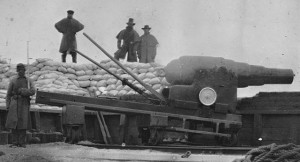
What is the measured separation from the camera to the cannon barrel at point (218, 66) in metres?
9.84

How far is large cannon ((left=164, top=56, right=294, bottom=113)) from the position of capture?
31.5 feet

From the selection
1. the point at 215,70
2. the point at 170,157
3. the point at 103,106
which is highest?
the point at 215,70

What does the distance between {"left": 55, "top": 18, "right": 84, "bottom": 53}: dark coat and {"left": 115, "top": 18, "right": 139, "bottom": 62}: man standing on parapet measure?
1508mm

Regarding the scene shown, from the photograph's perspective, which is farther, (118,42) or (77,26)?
(118,42)

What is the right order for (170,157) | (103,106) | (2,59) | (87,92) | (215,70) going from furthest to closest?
(2,59)
(87,92)
(215,70)
(103,106)
(170,157)

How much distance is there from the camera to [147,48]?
59.1ft

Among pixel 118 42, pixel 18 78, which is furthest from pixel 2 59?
pixel 18 78

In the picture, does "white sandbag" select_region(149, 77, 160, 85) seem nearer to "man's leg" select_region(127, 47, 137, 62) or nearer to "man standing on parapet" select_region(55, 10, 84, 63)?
"man standing on parapet" select_region(55, 10, 84, 63)

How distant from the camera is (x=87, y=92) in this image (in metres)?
14.6

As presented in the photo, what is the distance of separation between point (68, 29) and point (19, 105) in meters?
7.62

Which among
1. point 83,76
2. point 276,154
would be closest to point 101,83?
point 83,76

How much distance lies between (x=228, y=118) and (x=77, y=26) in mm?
8115

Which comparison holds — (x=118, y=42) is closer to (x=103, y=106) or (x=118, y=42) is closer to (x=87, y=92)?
(x=87, y=92)

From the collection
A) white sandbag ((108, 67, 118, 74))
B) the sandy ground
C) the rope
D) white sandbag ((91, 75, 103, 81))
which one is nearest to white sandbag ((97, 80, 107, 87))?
white sandbag ((91, 75, 103, 81))
